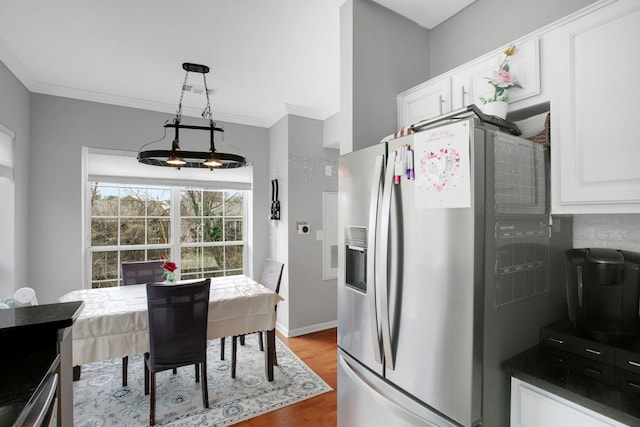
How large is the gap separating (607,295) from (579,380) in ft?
1.28

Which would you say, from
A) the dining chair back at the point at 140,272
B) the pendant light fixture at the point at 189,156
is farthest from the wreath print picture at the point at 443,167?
the dining chair back at the point at 140,272

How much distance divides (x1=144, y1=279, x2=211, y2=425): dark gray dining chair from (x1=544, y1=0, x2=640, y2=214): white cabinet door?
7.05 feet

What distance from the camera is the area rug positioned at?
2.21 m

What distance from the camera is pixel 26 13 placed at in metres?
2.04

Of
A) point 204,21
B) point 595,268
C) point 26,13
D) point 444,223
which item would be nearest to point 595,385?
point 595,268

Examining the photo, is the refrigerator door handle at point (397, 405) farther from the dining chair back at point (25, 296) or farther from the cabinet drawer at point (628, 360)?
the dining chair back at point (25, 296)

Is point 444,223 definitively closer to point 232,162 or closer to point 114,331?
point 232,162

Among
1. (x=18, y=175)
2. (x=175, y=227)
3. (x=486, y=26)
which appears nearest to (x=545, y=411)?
(x=486, y=26)

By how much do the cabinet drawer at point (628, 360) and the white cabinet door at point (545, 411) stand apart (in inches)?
10.3

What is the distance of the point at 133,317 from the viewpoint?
2.21m

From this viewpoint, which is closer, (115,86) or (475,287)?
(475,287)

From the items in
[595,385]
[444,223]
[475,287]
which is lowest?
[595,385]

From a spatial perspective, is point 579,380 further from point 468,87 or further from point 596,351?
point 468,87

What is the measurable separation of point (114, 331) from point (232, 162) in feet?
4.95
